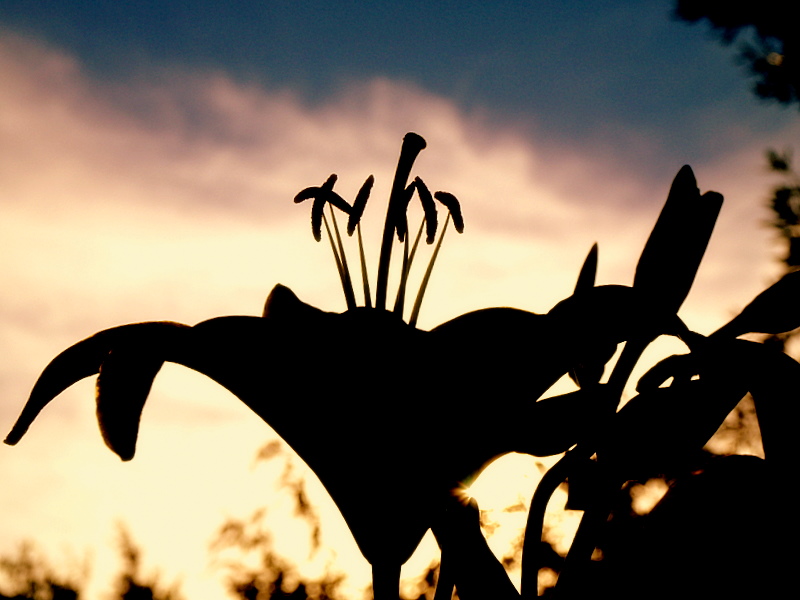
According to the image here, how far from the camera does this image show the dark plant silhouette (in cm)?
47

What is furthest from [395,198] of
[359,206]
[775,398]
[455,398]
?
[775,398]

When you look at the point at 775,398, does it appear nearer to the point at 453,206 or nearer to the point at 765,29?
the point at 453,206

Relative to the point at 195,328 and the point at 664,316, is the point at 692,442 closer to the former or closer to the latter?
the point at 664,316

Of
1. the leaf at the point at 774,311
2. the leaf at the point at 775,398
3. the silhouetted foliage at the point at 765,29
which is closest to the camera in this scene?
the leaf at the point at 775,398

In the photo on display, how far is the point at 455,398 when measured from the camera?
48 cm

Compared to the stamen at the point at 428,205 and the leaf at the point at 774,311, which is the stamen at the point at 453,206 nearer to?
the stamen at the point at 428,205

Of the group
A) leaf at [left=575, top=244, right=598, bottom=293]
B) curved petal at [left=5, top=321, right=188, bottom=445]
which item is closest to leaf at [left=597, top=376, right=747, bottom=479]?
leaf at [left=575, top=244, right=598, bottom=293]

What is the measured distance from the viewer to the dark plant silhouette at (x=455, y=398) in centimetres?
47

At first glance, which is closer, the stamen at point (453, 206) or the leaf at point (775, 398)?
the leaf at point (775, 398)

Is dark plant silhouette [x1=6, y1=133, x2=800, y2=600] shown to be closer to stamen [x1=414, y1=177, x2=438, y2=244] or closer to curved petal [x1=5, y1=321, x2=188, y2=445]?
curved petal [x1=5, y1=321, x2=188, y2=445]

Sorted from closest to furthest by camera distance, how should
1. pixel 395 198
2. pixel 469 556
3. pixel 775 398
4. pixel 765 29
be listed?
pixel 775 398 → pixel 469 556 → pixel 395 198 → pixel 765 29

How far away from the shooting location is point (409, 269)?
2.81 feet

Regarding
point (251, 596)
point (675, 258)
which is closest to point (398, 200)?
point (675, 258)

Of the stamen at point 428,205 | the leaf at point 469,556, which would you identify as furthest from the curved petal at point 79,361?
the stamen at point 428,205
